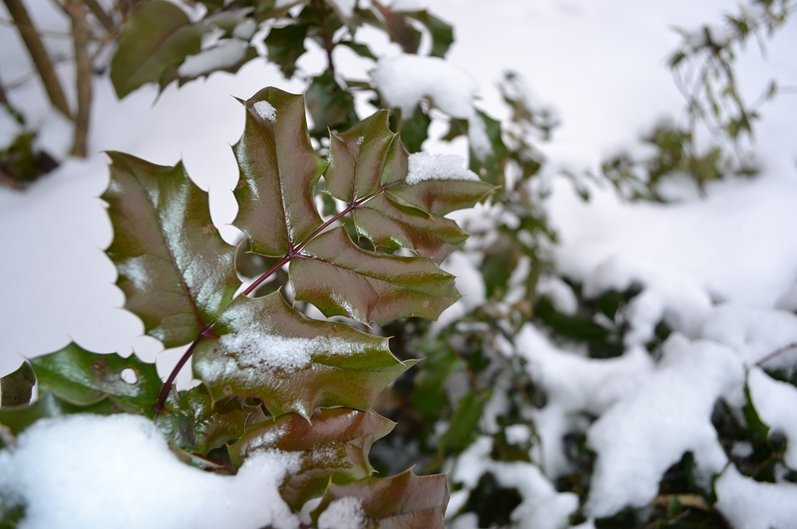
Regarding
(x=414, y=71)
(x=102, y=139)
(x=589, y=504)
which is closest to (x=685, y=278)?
(x=589, y=504)

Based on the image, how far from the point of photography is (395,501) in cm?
26

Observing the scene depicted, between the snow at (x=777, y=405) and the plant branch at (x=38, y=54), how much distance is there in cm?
114

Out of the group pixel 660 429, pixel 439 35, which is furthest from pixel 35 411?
pixel 660 429

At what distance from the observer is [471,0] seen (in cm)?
174

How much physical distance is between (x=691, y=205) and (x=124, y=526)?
1.31 meters

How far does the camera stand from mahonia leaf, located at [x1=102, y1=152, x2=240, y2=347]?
0.26m

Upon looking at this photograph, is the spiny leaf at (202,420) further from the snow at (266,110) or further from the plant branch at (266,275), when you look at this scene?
the snow at (266,110)

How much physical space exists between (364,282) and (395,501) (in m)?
0.12

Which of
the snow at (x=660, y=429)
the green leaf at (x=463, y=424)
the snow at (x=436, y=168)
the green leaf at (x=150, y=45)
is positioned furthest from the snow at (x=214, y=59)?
the snow at (x=660, y=429)

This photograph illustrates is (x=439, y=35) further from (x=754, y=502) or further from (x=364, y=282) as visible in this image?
(x=754, y=502)

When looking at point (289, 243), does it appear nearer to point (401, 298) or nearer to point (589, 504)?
point (401, 298)

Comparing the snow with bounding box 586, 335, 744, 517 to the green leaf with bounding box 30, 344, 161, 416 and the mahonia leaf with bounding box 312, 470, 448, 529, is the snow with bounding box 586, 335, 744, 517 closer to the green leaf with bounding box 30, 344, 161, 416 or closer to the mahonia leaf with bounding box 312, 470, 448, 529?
the mahonia leaf with bounding box 312, 470, 448, 529

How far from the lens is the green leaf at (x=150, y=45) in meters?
0.47

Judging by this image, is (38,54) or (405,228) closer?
(405,228)
